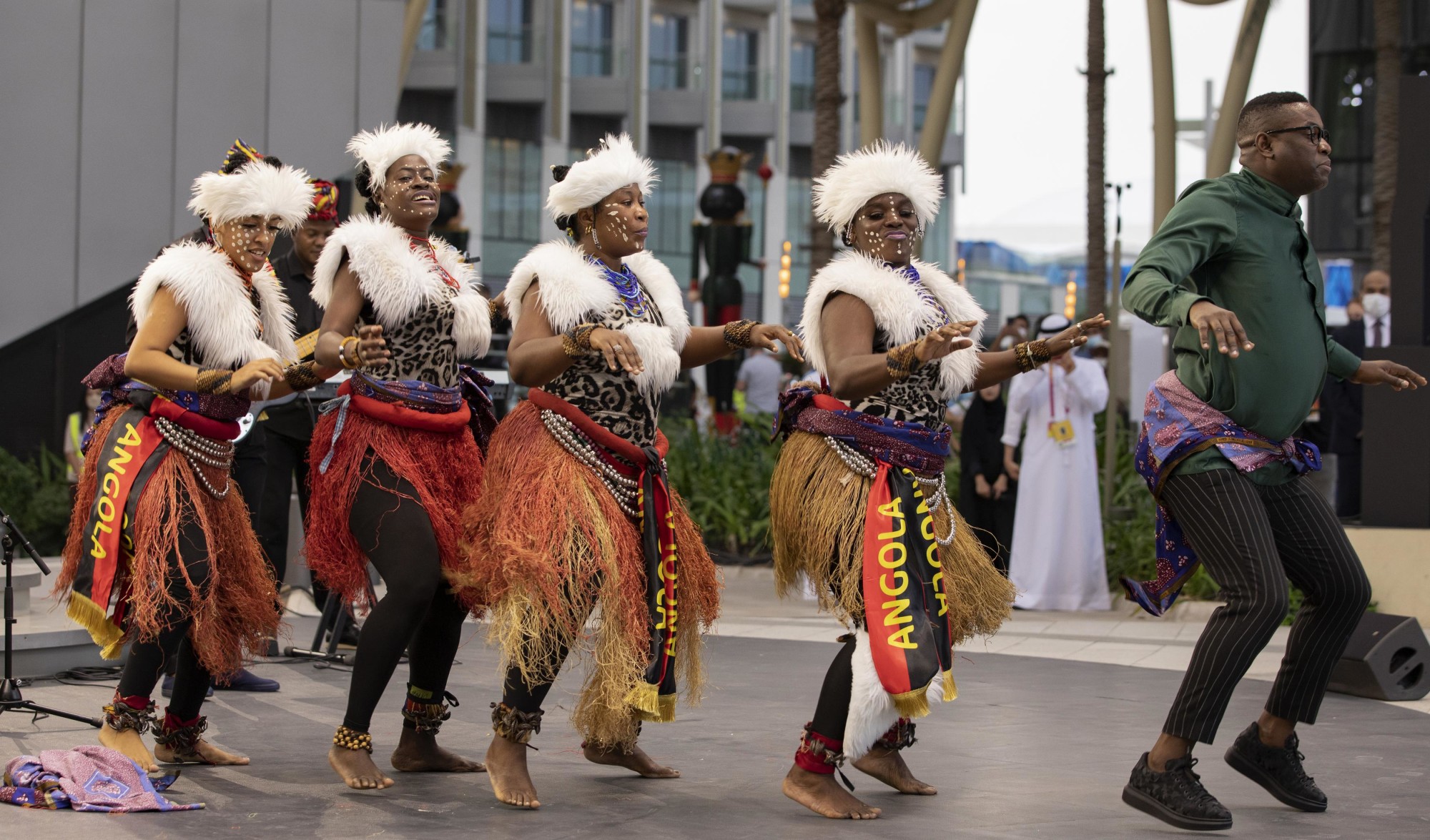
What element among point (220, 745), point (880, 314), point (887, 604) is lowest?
point (220, 745)

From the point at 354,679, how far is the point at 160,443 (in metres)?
0.95

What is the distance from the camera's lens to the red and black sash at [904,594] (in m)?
4.82

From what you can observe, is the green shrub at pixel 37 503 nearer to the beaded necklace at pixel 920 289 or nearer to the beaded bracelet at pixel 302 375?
the beaded bracelet at pixel 302 375

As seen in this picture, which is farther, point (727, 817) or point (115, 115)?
point (115, 115)

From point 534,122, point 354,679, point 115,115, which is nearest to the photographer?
point 354,679

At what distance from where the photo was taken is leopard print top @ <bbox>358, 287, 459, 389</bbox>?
5277 millimetres

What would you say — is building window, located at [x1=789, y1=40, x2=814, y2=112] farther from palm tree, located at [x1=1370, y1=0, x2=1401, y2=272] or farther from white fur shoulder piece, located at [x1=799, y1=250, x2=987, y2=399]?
white fur shoulder piece, located at [x1=799, y1=250, x2=987, y2=399]

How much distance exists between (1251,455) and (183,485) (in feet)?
10.4

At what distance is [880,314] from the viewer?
493 centimetres

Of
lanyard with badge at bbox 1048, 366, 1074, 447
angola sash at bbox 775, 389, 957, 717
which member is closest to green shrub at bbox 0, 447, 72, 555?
lanyard with badge at bbox 1048, 366, 1074, 447

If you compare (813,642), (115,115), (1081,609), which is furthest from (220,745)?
(115,115)

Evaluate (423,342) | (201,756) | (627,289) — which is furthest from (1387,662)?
(201,756)

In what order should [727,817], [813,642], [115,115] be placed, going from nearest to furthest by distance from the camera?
[727,817] < [813,642] < [115,115]

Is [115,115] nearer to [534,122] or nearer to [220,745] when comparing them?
[220,745]
